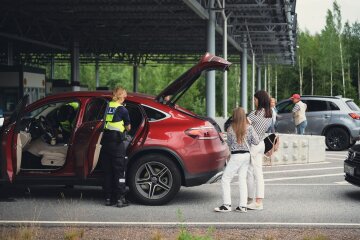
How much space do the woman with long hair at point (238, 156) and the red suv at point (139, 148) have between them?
510 millimetres

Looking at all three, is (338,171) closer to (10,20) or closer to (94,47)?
(10,20)

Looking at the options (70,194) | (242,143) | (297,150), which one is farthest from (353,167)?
(297,150)

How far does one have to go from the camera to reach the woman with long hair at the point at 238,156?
29.6 feet

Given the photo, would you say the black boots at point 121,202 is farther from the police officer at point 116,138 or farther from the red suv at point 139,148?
the red suv at point 139,148

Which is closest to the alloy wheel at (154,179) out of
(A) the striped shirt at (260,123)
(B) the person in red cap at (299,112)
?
(A) the striped shirt at (260,123)

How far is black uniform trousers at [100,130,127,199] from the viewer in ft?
30.2

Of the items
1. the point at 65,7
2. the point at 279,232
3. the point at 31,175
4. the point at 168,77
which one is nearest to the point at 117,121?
the point at 31,175

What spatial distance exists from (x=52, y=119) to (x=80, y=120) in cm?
91

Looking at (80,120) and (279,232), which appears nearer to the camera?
(279,232)

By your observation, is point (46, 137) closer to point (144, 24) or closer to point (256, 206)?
point (256, 206)

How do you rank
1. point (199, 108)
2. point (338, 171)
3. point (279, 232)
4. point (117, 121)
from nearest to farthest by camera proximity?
point (279, 232), point (117, 121), point (338, 171), point (199, 108)

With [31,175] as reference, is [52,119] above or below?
above

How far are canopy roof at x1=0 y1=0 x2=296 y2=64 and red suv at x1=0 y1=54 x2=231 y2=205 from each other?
13353 mm

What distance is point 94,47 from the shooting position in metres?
53.2
